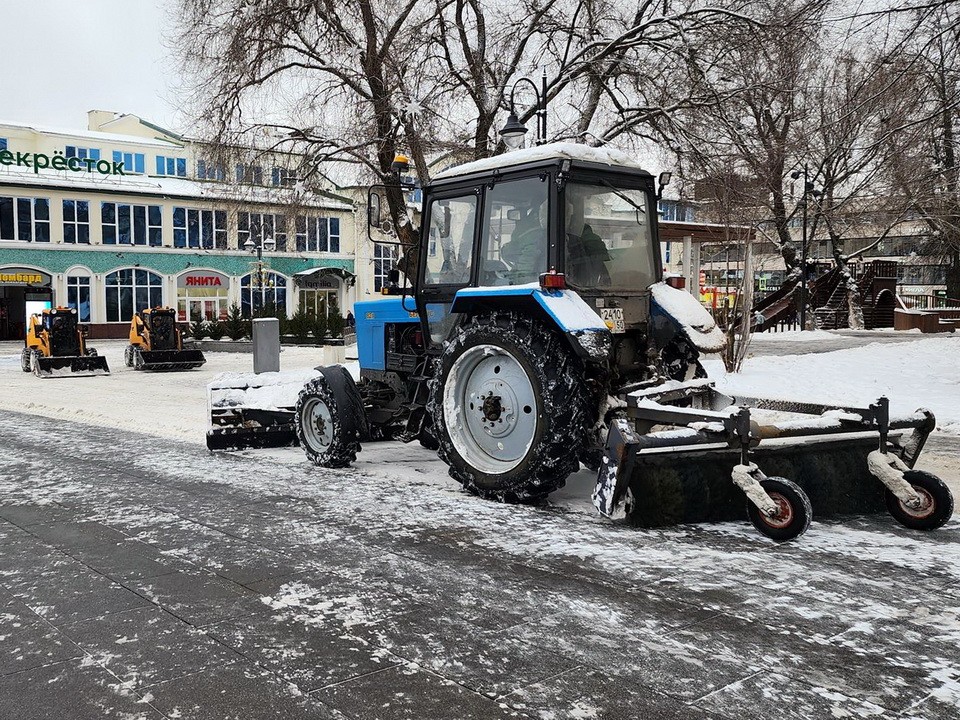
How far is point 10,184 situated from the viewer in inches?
1572

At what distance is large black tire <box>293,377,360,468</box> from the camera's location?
295 inches

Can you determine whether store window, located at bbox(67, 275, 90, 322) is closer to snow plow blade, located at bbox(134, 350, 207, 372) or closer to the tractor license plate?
snow plow blade, located at bbox(134, 350, 207, 372)

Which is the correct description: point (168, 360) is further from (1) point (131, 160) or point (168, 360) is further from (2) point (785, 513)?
(1) point (131, 160)

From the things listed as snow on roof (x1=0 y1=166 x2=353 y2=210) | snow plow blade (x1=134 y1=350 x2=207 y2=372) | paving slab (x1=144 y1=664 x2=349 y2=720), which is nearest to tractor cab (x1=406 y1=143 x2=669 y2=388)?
paving slab (x1=144 y1=664 x2=349 y2=720)

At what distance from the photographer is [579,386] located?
595cm

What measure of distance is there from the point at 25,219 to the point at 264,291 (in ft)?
37.0

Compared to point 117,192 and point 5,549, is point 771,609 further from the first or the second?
point 117,192

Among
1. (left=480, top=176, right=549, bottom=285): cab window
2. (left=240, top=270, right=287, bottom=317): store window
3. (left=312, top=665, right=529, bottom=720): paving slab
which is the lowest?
(left=312, top=665, right=529, bottom=720): paving slab

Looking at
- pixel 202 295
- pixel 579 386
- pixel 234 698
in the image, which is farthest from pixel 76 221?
pixel 234 698

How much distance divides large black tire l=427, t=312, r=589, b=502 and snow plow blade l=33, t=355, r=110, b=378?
53.1 ft

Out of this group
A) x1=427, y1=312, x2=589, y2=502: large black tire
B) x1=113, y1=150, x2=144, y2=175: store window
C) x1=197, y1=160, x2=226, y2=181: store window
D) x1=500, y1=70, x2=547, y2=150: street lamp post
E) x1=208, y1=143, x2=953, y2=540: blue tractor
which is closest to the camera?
x1=208, y1=143, x2=953, y2=540: blue tractor

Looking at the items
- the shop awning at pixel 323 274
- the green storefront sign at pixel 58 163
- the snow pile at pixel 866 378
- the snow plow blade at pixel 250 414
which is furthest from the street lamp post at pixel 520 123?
the green storefront sign at pixel 58 163

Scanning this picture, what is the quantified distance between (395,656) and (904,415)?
3.95 meters

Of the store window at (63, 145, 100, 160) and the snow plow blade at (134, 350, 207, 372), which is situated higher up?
the store window at (63, 145, 100, 160)
